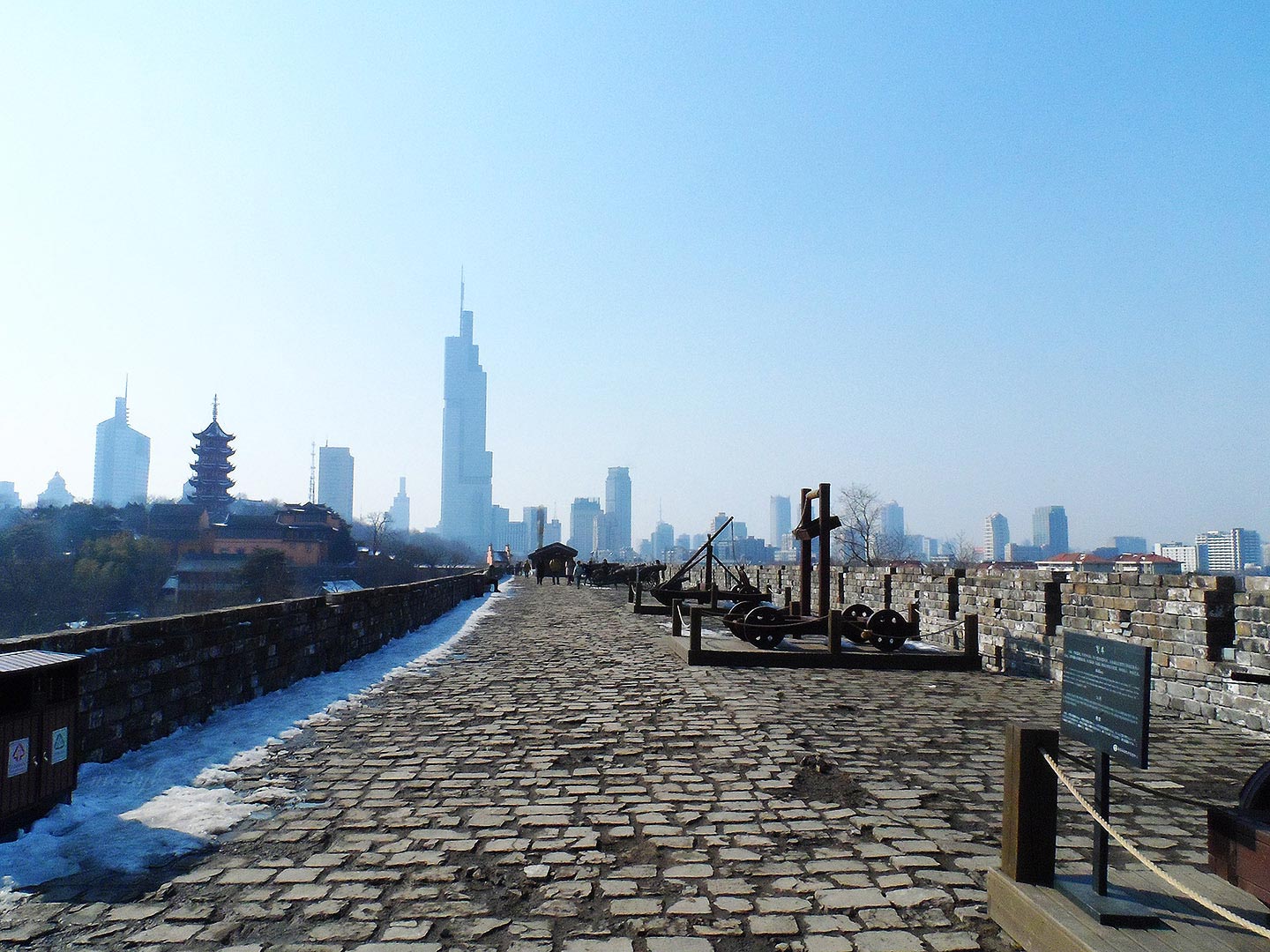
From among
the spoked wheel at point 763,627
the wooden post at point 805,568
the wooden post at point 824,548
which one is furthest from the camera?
the wooden post at point 805,568

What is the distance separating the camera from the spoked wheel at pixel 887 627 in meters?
13.3

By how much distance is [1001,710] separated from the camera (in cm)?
897

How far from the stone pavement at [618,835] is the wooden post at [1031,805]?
0.36m

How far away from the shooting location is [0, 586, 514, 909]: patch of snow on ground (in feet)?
14.2

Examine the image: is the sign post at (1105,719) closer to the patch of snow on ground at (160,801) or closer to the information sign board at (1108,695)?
the information sign board at (1108,695)

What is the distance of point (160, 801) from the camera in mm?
5336

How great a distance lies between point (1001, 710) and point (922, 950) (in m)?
6.34

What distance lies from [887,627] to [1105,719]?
10163 mm

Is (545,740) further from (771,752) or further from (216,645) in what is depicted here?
(216,645)

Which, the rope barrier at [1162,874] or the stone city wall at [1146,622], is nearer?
the rope barrier at [1162,874]

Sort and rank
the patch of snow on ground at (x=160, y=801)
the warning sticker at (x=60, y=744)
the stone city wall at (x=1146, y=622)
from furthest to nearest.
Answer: the stone city wall at (x=1146, y=622) < the warning sticker at (x=60, y=744) < the patch of snow on ground at (x=160, y=801)

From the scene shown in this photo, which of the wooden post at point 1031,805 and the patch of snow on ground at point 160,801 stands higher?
the wooden post at point 1031,805

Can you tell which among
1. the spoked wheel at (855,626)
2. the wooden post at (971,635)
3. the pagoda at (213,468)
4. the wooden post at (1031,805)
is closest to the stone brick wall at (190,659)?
the wooden post at (1031,805)

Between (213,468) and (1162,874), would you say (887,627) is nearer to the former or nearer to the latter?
(1162,874)
